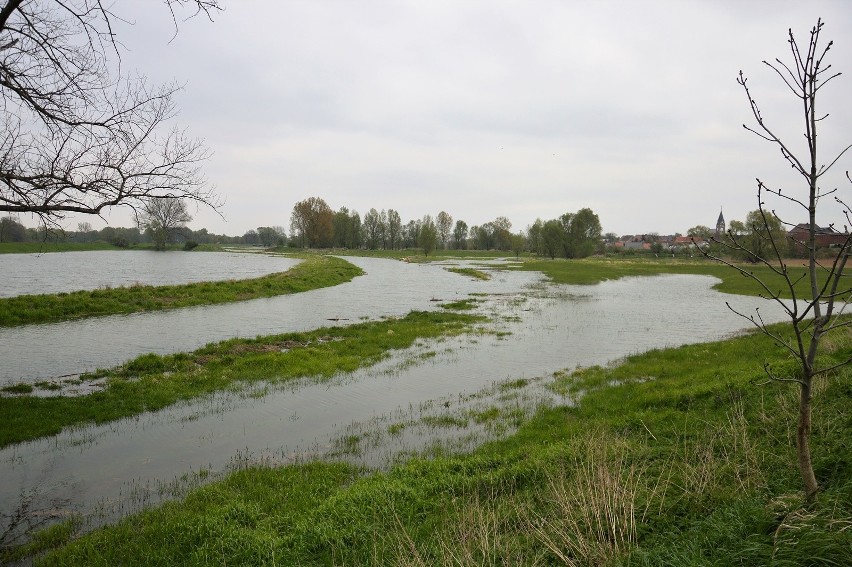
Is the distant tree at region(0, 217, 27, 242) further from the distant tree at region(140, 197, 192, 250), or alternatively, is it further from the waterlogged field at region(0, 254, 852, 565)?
the waterlogged field at region(0, 254, 852, 565)

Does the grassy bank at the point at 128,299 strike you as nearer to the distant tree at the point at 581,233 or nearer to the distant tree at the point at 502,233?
the distant tree at the point at 581,233

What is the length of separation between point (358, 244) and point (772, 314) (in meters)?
140

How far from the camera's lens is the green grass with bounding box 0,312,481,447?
38.6 feet

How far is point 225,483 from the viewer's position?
852cm

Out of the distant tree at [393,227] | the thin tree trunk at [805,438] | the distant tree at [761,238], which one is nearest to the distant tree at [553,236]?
the distant tree at [393,227]

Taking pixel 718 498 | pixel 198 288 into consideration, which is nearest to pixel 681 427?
pixel 718 498

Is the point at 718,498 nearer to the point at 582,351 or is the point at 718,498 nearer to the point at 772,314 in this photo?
the point at 582,351

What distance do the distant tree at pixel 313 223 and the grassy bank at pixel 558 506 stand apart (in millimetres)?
140305

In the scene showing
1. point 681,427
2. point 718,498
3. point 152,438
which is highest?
point 718,498

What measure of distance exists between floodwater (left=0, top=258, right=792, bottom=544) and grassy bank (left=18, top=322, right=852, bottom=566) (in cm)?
144

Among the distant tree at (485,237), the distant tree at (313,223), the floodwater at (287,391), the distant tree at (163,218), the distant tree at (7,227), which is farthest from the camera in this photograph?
the distant tree at (485,237)

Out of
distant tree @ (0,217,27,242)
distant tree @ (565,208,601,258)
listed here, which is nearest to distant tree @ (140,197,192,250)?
distant tree @ (0,217,27,242)

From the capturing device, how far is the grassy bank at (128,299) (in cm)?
2420

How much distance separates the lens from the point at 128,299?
2941 cm
